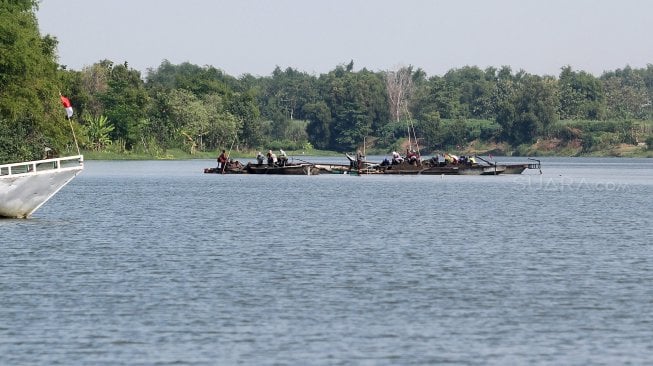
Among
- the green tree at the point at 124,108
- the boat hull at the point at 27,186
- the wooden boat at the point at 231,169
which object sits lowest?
the wooden boat at the point at 231,169

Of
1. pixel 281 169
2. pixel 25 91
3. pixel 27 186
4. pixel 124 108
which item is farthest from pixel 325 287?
pixel 124 108

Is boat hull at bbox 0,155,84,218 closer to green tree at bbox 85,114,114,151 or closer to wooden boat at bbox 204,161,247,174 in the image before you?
wooden boat at bbox 204,161,247,174

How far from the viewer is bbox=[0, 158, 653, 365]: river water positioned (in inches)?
1093

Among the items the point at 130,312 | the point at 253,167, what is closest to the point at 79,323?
the point at 130,312

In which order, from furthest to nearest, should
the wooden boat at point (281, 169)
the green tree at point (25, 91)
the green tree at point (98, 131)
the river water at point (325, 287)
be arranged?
1. the green tree at point (98, 131)
2. the wooden boat at point (281, 169)
3. the green tree at point (25, 91)
4. the river water at point (325, 287)

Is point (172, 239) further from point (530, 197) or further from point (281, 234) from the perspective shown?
point (530, 197)

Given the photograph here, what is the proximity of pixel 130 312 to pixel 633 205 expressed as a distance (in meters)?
58.6

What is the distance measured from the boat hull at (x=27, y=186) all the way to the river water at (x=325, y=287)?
54.6 inches

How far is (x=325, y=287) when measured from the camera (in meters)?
37.5

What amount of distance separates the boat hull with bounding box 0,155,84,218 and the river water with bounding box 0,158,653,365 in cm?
139

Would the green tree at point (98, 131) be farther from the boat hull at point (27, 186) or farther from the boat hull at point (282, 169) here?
the boat hull at point (27, 186)

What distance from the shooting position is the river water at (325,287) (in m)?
27.8

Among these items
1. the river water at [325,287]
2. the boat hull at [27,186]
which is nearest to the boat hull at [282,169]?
the river water at [325,287]

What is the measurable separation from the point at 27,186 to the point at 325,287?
25.6m
